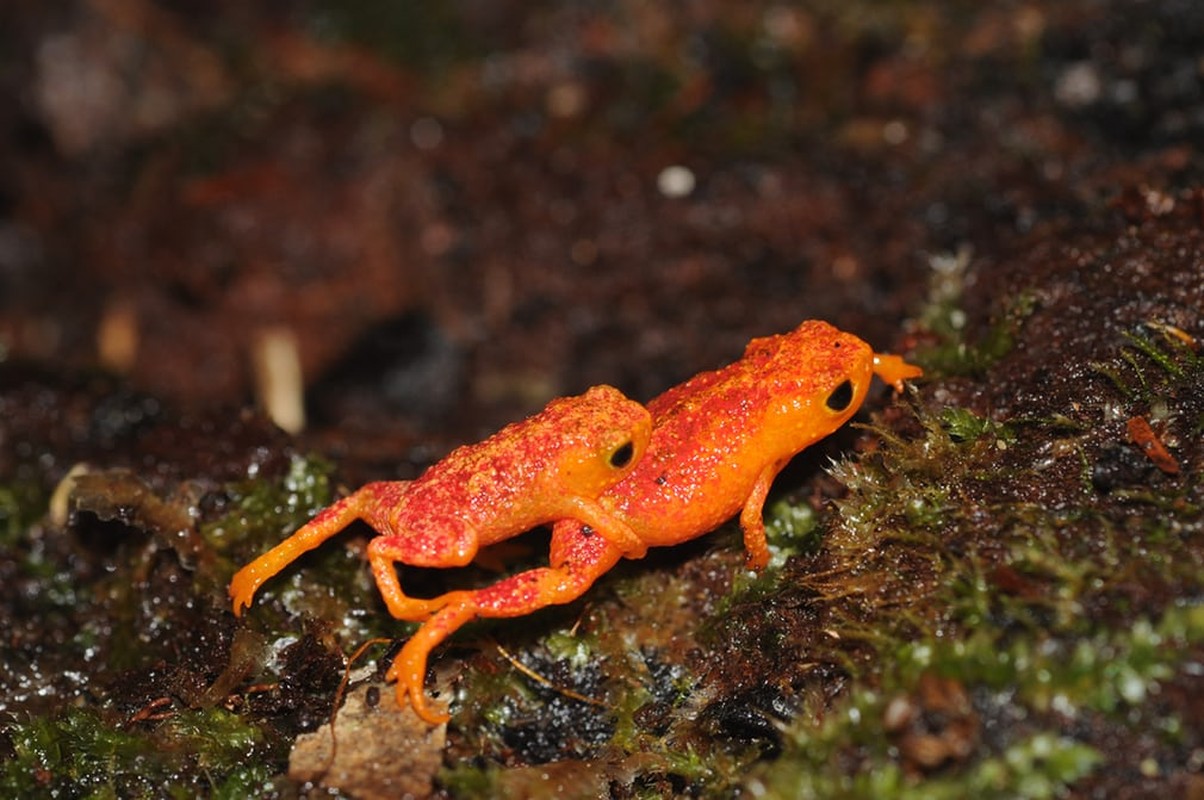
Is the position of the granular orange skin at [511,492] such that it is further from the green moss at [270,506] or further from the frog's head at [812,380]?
the green moss at [270,506]

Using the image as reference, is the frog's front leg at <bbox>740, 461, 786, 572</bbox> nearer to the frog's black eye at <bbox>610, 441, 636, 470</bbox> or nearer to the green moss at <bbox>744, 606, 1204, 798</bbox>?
the frog's black eye at <bbox>610, 441, 636, 470</bbox>

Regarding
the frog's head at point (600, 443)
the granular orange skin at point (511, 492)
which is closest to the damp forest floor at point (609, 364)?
the granular orange skin at point (511, 492)

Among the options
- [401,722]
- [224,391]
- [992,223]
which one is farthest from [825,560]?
[224,391]

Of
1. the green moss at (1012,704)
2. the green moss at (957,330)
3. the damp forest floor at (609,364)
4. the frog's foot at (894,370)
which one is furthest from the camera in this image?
the green moss at (957,330)

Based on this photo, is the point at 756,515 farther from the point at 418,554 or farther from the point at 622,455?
the point at 418,554

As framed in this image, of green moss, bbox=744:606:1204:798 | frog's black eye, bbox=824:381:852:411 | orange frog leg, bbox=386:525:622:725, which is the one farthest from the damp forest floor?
frog's black eye, bbox=824:381:852:411

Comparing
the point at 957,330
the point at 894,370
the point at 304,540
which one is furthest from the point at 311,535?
the point at 957,330

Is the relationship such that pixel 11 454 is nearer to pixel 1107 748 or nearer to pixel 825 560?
pixel 825 560
